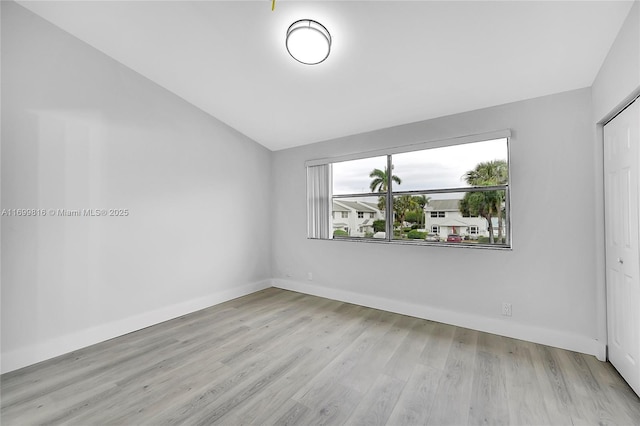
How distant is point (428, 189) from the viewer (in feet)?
10.9

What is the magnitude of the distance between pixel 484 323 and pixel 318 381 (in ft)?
6.35

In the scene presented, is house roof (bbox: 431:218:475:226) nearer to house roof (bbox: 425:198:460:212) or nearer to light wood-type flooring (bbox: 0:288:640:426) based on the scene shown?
house roof (bbox: 425:198:460:212)

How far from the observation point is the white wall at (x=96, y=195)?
2338 millimetres

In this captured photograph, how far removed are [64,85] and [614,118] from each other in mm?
4814

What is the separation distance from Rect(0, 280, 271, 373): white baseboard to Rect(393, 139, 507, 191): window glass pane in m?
3.06

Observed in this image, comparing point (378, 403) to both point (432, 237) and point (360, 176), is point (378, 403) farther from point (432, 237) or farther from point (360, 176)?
point (360, 176)

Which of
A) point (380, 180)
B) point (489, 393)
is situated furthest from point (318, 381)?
point (380, 180)

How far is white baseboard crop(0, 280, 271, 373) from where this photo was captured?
7.52 feet

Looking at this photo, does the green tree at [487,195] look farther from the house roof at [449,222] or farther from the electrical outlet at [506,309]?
the electrical outlet at [506,309]

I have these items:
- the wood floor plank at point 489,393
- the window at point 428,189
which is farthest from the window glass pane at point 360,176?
the wood floor plank at point 489,393

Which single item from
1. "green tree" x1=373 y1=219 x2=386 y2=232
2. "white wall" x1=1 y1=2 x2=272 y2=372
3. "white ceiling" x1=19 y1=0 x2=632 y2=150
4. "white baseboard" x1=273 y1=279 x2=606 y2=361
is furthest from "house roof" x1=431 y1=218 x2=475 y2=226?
"white wall" x1=1 y1=2 x2=272 y2=372

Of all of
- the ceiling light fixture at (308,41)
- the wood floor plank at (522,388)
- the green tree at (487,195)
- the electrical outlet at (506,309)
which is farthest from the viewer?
the green tree at (487,195)

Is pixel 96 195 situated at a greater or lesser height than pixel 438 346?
greater

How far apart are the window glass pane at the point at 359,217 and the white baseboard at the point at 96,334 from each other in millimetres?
1986
